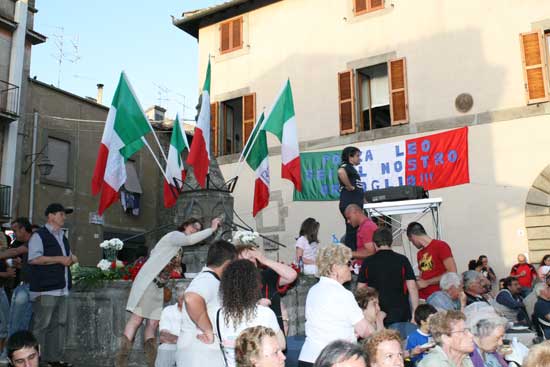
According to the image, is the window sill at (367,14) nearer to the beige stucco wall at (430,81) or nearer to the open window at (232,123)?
the beige stucco wall at (430,81)

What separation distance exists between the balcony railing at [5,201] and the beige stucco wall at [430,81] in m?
6.56

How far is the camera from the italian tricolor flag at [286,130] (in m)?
10.4

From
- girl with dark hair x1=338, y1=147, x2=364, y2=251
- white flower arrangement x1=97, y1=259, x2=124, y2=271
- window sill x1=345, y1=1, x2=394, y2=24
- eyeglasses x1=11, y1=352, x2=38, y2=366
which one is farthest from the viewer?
window sill x1=345, y1=1, x2=394, y2=24

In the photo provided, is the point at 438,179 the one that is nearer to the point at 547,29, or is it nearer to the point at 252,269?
the point at 547,29

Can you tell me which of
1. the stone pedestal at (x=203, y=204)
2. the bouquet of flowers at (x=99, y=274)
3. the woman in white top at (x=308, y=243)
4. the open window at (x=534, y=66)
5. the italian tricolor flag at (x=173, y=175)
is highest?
the open window at (x=534, y=66)

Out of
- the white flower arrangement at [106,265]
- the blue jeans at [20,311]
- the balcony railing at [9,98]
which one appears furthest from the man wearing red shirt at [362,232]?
the balcony railing at [9,98]

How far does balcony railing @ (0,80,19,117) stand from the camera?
1734cm

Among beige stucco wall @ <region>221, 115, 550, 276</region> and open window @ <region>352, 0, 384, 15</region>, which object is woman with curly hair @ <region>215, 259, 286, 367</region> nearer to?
beige stucco wall @ <region>221, 115, 550, 276</region>

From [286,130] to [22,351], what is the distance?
309 inches

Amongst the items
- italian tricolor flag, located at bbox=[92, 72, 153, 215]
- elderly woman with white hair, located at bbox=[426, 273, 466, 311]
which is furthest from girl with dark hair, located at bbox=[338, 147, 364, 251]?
italian tricolor flag, located at bbox=[92, 72, 153, 215]

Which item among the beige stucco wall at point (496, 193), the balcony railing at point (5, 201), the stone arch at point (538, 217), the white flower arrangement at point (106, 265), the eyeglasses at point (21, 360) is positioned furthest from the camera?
the balcony railing at point (5, 201)

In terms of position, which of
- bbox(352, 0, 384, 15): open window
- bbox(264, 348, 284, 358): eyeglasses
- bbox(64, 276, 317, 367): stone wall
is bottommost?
bbox(64, 276, 317, 367): stone wall

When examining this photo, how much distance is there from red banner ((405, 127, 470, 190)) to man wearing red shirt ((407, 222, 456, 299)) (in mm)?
7616

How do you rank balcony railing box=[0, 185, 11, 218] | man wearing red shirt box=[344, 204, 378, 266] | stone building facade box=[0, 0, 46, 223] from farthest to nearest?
stone building facade box=[0, 0, 46, 223] < balcony railing box=[0, 185, 11, 218] < man wearing red shirt box=[344, 204, 378, 266]
